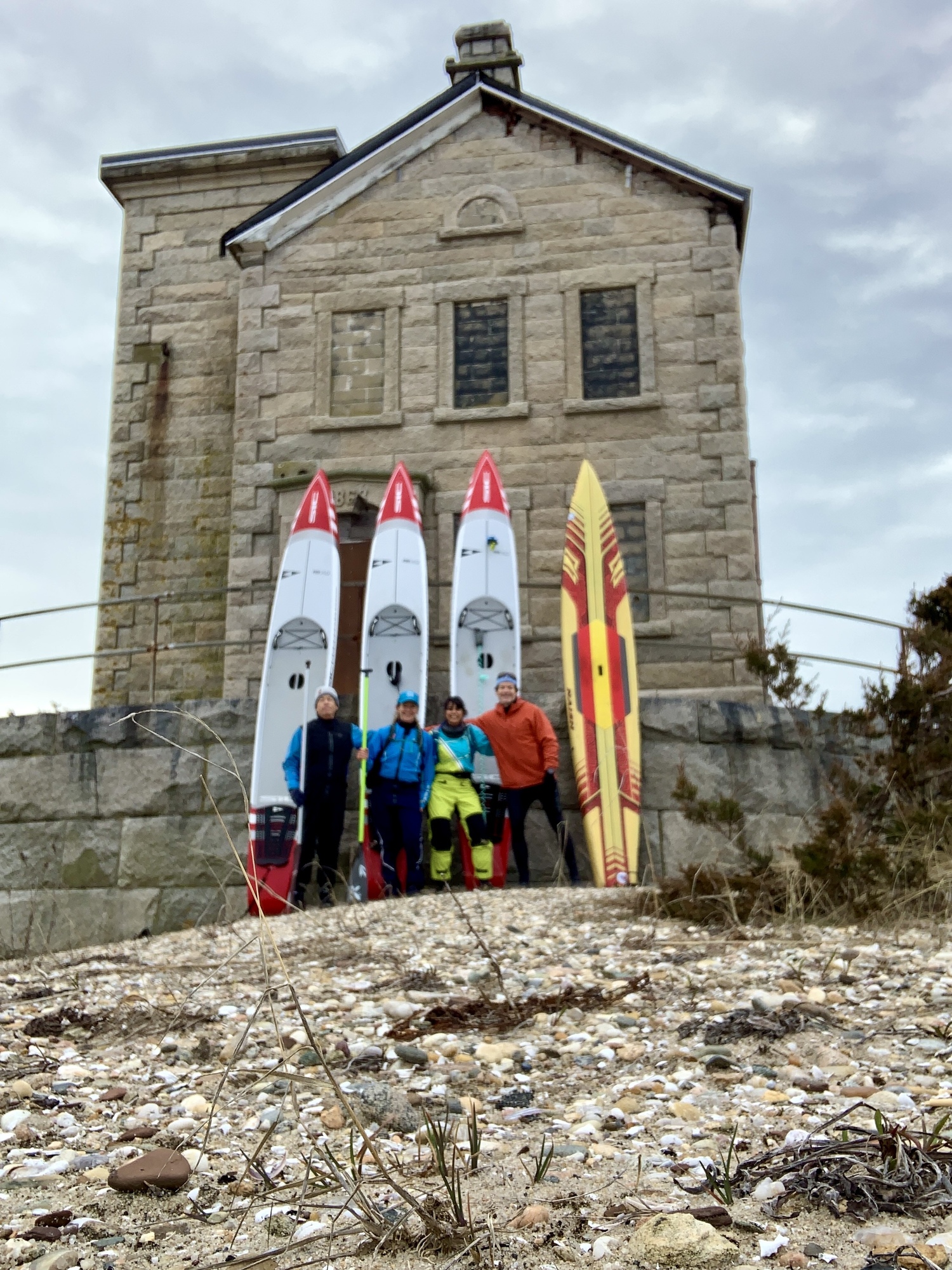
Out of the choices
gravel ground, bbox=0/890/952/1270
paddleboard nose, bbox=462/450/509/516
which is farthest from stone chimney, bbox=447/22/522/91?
gravel ground, bbox=0/890/952/1270

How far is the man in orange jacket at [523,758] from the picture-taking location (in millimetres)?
8633

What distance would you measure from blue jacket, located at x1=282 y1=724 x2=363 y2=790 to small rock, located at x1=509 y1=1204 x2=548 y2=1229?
6658 millimetres

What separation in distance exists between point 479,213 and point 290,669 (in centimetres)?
697

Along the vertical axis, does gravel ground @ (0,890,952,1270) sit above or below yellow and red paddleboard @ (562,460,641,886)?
below

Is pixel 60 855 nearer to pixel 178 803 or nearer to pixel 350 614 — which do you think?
pixel 178 803

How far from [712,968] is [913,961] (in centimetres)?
76

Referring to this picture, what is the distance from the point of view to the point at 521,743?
28.6 ft

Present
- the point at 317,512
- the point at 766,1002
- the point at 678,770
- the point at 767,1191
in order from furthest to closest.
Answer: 1. the point at 317,512
2. the point at 678,770
3. the point at 766,1002
4. the point at 767,1191

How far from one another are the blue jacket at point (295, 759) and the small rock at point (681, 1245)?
6.87 metres

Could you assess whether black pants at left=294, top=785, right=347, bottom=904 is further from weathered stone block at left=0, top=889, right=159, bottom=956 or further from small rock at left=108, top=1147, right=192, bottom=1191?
small rock at left=108, top=1147, right=192, bottom=1191

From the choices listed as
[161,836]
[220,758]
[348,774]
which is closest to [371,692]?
[348,774]

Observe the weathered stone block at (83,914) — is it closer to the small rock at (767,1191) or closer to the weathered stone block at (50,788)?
the weathered stone block at (50,788)

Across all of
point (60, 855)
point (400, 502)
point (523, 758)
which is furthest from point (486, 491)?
point (60, 855)

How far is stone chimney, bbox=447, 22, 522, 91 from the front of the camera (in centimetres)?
1463
